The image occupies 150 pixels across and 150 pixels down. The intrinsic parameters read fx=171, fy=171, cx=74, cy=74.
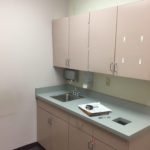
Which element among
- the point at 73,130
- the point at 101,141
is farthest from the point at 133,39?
the point at 73,130

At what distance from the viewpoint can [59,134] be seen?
2350 millimetres

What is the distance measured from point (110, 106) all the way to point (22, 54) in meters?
1.48

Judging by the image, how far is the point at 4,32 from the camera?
2.37 meters

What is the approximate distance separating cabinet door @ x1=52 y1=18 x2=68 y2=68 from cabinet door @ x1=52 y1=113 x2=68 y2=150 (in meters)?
0.86

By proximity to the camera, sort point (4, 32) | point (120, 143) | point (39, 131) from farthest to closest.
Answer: point (39, 131) < point (4, 32) < point (120, 143)

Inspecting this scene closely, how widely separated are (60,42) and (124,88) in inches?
47.7

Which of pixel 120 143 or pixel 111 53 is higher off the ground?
pixel 111 53

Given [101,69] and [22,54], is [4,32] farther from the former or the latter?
[101,69]

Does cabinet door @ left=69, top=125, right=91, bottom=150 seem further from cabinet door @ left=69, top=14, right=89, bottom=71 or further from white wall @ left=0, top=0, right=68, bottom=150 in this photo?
white wall @ left=0, top=0, right=68, bottom=150

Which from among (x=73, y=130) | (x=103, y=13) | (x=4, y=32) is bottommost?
(x=73, y=130)

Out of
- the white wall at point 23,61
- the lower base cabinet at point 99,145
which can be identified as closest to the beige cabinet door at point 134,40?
the lower base cabinet at point 99,145

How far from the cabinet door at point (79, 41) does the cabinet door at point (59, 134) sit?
802mm

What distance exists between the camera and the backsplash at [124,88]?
2021 mm

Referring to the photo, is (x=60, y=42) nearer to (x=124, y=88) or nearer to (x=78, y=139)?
(x=124, y=88)
